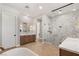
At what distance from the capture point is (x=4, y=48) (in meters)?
0.95

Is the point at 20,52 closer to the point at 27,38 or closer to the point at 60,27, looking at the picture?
the point at 27,38

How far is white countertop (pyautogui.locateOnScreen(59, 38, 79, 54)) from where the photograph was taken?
926 millimetres

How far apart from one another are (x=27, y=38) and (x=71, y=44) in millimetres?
679

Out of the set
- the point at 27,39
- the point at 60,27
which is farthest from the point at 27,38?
the point at 60,27

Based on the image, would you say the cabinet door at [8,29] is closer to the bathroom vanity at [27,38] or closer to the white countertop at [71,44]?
the bathroom vanity at [27,38]

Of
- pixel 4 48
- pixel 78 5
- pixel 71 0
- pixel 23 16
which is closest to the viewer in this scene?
pixel 71 0

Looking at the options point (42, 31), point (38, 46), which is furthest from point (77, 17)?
point (38, 46)

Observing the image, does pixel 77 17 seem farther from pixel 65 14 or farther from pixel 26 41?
pixel 26 41

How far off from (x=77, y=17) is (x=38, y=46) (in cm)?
70

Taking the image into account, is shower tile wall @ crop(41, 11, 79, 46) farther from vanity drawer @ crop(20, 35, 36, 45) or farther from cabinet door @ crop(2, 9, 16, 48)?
cabinet door @ crop(2, 9, 16, 48)

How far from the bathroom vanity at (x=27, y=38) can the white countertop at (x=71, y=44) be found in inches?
18.0

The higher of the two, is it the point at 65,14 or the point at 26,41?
the point at 65,14

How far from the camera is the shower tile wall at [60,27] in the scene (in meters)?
0.95

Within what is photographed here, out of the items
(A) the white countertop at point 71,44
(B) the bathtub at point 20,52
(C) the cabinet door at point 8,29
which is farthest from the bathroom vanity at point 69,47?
(C) the cabinet door at point 8,29
